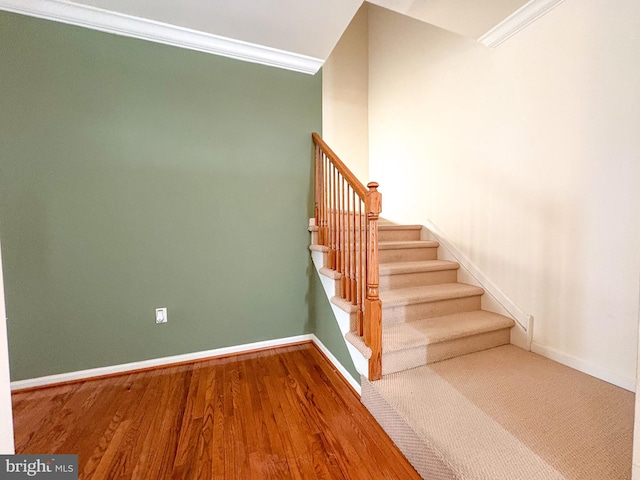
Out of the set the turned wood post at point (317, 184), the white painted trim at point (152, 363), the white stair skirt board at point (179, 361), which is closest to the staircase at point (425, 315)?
the white stair skirt board at point (179, 361)

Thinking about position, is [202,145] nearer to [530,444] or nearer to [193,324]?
[193,324]

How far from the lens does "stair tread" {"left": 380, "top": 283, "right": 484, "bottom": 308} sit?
6.03ft

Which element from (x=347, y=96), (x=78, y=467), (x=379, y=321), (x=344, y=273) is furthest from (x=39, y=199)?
(x=347, y=96)

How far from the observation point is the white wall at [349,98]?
10.5 ft

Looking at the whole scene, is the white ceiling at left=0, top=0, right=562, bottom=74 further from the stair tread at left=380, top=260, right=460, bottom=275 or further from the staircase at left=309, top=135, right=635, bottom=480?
the stair tread at left=380, top=260, right=460, bottom=275

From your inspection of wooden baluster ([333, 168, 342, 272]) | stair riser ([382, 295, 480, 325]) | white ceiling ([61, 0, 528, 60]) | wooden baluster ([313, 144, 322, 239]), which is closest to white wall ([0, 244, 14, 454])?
wooden baluster ([333, 168, 342, 272])

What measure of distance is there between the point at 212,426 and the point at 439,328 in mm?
1465

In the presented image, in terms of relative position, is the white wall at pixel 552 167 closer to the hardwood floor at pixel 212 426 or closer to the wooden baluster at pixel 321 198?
the wooden baluster at pixel 321 198

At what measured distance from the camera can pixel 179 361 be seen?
2.05 meters

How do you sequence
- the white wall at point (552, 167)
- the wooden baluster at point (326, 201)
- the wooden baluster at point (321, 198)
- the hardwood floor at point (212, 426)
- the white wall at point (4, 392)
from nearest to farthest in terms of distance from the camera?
the white wall at point (4, 392) < the hardwood floor at point (212, 426) < the white wall at point (552, 167) < the wooden baluster at point (326, 201) < the wooden baluster at point (321, 198)

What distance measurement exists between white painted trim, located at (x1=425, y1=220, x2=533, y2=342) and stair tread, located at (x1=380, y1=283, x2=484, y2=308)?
0.08 metres

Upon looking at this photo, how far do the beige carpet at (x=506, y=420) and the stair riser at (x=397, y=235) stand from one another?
1.21 m

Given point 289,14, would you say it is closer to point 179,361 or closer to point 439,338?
point 439,338

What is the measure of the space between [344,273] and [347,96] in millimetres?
2517
